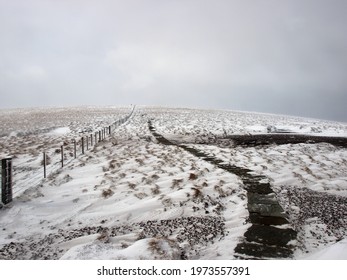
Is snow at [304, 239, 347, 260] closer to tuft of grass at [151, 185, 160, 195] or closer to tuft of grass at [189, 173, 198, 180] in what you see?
tuft of grass at [151, 185, 160, 195]

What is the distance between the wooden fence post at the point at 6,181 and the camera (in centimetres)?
779

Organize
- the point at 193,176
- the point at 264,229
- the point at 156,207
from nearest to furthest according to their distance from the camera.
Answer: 1. the point at 264,229
2. the point at 156,207
3. the point at 193,176

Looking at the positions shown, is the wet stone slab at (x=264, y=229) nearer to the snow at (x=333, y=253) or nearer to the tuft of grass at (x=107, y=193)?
the snow at (x=333, y=253)

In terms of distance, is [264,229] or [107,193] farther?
[107,193]

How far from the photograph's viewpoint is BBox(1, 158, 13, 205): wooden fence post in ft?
25.6

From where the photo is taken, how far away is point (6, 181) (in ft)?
26.0

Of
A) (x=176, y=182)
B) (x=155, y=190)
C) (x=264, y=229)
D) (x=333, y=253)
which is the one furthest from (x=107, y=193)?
(x=333, y=253)

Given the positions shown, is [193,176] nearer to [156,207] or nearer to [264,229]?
[156,207]

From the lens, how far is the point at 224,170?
1137cm

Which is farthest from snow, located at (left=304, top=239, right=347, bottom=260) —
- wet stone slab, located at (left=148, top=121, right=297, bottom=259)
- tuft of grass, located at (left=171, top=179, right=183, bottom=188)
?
tuft of grass, located at (left=171, top=179, right=183, bottom=188)

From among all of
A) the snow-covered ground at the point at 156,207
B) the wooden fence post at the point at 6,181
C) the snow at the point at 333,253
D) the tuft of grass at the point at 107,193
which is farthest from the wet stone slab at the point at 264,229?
the wooden fence post at the point at 6,181

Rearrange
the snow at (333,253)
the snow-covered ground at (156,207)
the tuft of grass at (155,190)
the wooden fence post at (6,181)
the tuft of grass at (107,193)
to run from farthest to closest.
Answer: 1. the tuft of grass at (155,190)
2. the tuft of grass at (107,193)
3. the wooden fence post at (6,181)
4. the snow-covered ground at (156,207)
5. the snow at (333,253)
